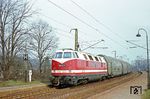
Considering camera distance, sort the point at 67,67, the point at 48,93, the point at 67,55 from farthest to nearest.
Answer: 1. the point at 67,55
2. the point at 67,67
3. the point at 48,93

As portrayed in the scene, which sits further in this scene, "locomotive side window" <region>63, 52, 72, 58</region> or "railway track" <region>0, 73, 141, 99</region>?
"locomotive side window" <region>63, 52, 72, 58</region>

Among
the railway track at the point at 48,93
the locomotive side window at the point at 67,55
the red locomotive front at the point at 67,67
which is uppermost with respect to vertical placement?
the locomotive side window at the point at 67,55

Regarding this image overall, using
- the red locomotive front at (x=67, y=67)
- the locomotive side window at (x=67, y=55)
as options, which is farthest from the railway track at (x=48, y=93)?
the locomotive side window at (x=67, y=55)

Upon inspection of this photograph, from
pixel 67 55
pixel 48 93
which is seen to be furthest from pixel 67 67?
pixel 48 93

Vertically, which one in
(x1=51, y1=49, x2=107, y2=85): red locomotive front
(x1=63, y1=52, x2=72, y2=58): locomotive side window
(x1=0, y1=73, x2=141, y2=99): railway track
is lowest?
(x1=0, y1=73, x2=141, y2=99): railway track

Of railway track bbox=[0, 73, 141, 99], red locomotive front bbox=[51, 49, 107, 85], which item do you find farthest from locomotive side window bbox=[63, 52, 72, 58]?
railway track bbox=[0, 73, 141, 99]

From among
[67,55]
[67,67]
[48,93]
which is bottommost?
[48,93]

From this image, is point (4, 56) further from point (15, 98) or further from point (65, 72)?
point (15, 98)

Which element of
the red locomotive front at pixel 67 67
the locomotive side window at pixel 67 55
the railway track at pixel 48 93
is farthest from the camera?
the locomotive side window at pixel 67 55

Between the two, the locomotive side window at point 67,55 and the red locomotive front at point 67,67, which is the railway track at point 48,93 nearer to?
the red locomotive front at point 67,67

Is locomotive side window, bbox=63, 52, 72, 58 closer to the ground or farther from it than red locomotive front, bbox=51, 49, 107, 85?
farther from it

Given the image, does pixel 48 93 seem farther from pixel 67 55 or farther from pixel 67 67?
pixel 67 55

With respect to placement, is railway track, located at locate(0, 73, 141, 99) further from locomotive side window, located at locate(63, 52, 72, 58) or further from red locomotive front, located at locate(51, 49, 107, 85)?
locomotive side window, located at locate(63, 52, 72, 58)

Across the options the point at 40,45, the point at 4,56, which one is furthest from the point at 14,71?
the point at 40,45
